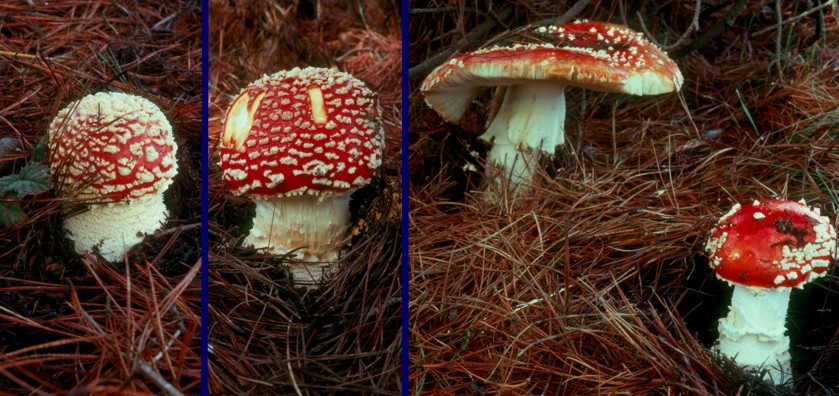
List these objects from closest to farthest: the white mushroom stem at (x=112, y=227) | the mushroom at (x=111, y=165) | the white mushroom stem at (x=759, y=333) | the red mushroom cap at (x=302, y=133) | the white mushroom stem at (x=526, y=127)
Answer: the red mushroom cap at (x=302, y=133), the white mushroom stem at (x=759, y=333), the mushroom at (x=111, y=165), the white mushroom stem at (x=112, y=227), the white mushroom stem at (x=526, y=127)

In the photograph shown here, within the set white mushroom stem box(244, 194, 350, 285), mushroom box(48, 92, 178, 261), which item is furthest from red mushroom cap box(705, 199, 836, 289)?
mushroom box(48, 92, 178, 261)

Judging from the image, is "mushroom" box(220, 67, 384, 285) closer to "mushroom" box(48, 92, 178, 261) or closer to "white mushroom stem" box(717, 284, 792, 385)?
"mushroom" box(48, 92, 178, 261)

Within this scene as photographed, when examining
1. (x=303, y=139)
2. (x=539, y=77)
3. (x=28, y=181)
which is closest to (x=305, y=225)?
(x=303, y=139)

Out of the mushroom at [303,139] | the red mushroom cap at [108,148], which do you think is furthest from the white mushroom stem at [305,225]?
the red mushroom cap at [108,148]

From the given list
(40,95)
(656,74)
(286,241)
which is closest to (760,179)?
(656,74)

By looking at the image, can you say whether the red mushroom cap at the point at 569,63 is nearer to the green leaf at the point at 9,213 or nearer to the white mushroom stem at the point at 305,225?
the white mushroom stem at the point at 305,225

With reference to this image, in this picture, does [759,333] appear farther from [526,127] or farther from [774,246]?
[526,127]
